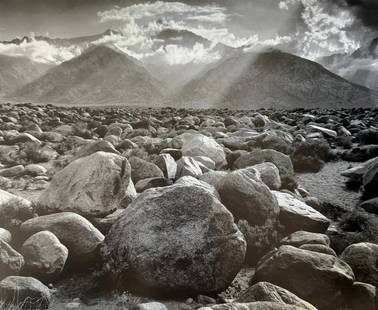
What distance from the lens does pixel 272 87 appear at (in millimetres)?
126562

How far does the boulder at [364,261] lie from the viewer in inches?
207

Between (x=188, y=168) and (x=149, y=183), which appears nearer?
(x=149, y=183)

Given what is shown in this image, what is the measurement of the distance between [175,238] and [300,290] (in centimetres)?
155

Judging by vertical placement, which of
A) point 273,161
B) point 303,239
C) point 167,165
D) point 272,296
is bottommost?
point 273,161

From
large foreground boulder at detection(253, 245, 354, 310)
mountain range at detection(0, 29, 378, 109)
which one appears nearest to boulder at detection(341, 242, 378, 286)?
large foreground boulder at detection(253, 245, 354, 310)

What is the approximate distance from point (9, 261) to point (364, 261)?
4.32 metres

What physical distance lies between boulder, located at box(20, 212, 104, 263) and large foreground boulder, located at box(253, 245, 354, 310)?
2.24 meters

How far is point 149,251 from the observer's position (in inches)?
196

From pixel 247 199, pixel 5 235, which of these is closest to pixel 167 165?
pixel 247 199

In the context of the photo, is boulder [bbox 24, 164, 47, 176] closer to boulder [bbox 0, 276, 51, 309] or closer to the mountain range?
boulder [bbox 0, 276, 51, 309]

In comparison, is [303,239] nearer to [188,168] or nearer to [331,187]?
[188,168]

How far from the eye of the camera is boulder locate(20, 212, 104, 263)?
5559 millimetres

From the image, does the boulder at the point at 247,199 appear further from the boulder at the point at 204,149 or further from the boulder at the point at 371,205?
the boulder at the point at 204,149

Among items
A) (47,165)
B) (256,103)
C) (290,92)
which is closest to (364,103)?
(290,92)
